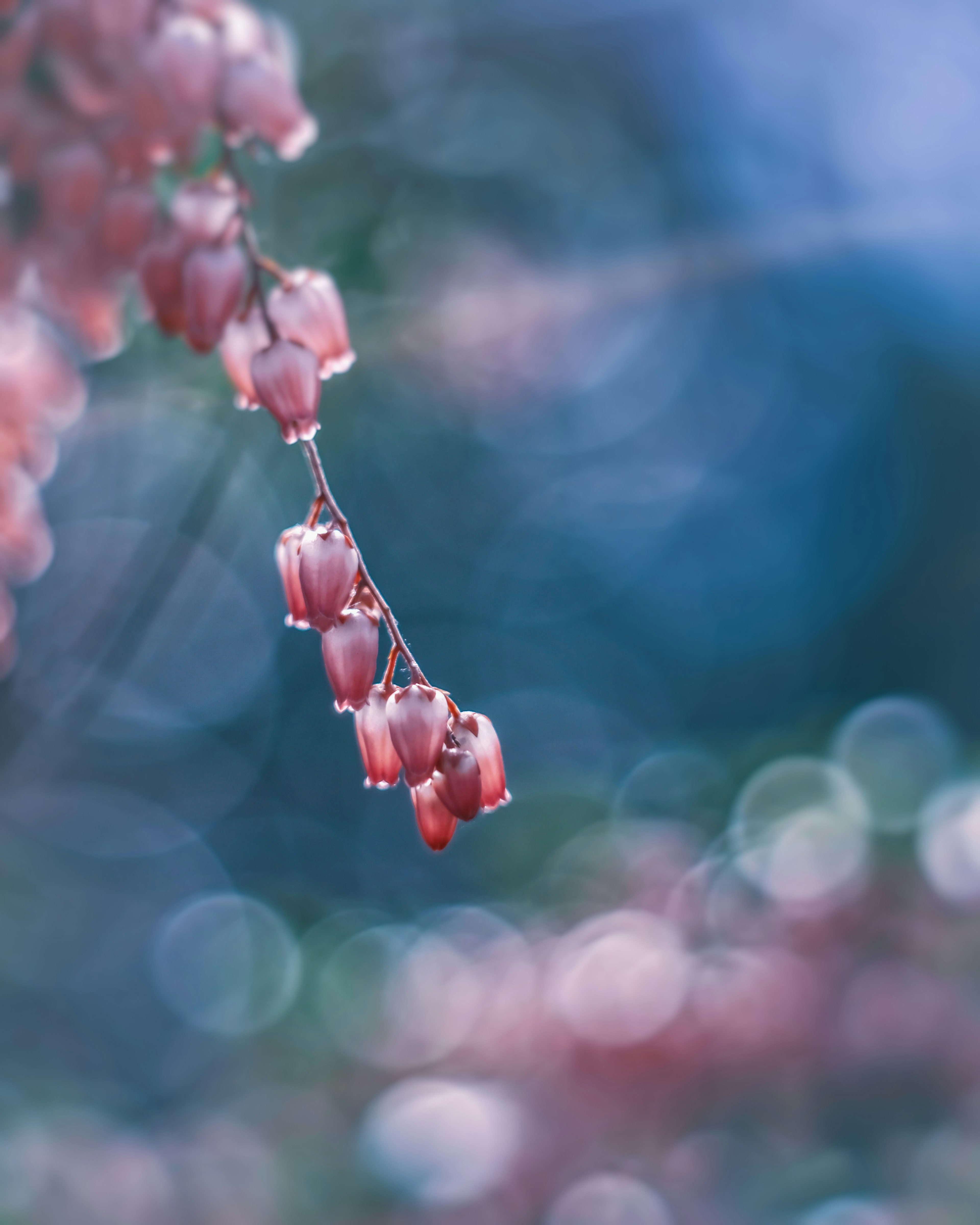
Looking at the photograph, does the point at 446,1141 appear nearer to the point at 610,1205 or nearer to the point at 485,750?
the point at 610,1205

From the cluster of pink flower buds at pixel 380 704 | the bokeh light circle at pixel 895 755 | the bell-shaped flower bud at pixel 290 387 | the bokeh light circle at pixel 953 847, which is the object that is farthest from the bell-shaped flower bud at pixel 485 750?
the bokeh light circle at pixel 895 755

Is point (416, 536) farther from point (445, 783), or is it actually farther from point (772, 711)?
point (445, 783)

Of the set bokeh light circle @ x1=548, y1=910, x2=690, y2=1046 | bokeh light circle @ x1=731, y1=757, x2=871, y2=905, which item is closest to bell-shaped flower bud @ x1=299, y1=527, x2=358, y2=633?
bokeh light circle @ x1=548, y1=910, x2=690, y2=1046

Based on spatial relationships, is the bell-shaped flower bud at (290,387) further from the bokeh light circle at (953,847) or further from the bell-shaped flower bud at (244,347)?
the bokeh light circle at (953,847)

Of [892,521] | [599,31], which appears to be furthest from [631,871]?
[599,31]

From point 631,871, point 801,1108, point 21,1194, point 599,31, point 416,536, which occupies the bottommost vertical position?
point 21,1194

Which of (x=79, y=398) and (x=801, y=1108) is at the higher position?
(x=79, y=398)

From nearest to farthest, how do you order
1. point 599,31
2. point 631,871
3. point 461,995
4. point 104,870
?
1. point 461,995
2. point 631,871
3. point 104,870
4. point 599,31

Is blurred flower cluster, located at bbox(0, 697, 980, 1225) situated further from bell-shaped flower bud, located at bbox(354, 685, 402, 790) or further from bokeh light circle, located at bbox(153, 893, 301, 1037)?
bell-shaped flower bud, located at bbox(354, 685, 402, 790)
